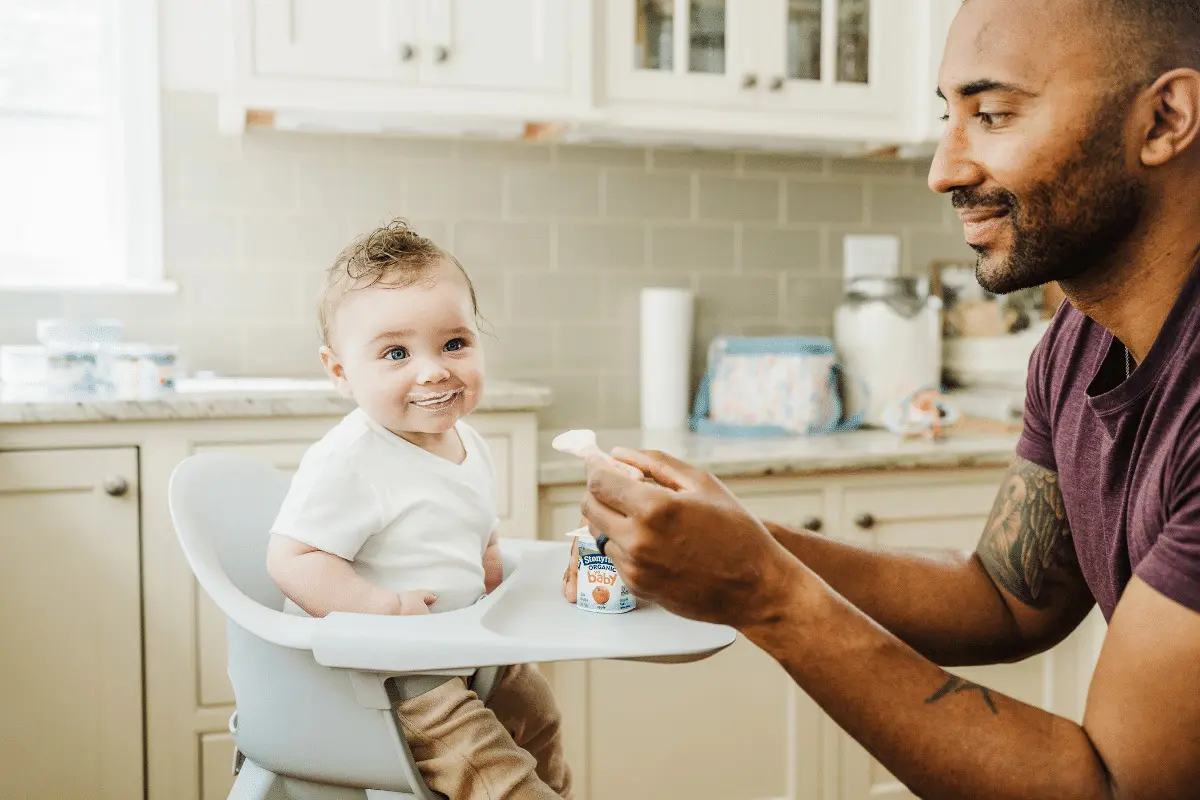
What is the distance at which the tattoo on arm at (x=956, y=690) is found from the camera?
3.30ft

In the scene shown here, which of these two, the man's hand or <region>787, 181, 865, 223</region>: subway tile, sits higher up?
<region>787, 181, 865, 223</region>: subway tile

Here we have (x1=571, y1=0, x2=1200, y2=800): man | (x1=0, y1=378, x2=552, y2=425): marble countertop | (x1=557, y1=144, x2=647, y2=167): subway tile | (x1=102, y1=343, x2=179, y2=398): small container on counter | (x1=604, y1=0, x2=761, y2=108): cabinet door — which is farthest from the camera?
(x1=557, y1=144, x2=647, y2=167): subway tile

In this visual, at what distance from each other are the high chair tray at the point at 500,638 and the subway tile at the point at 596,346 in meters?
1.70

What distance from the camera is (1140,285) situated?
114 cm

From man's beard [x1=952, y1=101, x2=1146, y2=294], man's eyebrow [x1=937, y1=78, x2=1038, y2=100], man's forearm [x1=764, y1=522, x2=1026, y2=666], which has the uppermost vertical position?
man's eyebrow [x1=937, y1=78, x2=1038, y2=100]

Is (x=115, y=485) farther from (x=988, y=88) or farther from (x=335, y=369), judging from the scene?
(x=988, y=88)

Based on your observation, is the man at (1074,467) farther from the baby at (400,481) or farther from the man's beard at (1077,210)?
the baby at (400,481)

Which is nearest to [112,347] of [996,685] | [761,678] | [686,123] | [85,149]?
[85,149]

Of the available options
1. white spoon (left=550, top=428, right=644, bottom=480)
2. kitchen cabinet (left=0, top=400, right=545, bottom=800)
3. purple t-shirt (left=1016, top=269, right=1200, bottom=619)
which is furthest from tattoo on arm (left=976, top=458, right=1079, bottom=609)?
kitchen cabinet (left=0, top=400, right=545, bottom=800)

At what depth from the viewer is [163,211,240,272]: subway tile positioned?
249cm

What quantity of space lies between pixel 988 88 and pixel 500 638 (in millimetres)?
738

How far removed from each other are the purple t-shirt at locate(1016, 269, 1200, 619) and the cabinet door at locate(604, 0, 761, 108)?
1269 millimetres

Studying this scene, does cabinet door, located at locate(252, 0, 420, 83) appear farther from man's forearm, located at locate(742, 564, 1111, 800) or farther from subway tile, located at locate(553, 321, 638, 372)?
man's forearm, located at locate(742, 564, 1111, 800)

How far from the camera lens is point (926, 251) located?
3.07 m
